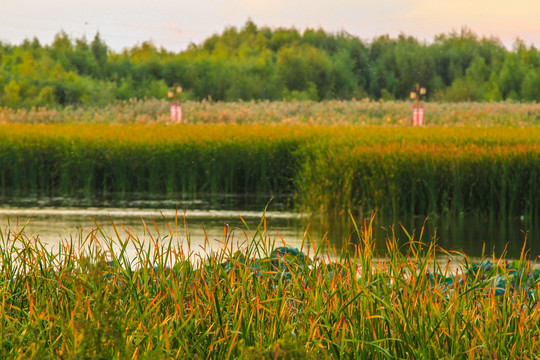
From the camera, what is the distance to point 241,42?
88.3m

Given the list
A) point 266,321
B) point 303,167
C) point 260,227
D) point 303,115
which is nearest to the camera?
point 266,321

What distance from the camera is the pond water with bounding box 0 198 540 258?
10.3 m

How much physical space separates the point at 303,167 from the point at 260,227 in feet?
15.6

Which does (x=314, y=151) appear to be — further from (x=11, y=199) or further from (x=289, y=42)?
(x=289, y=42)

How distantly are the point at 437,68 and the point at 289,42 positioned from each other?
57.8ft

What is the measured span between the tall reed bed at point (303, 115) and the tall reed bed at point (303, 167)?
11914 mm

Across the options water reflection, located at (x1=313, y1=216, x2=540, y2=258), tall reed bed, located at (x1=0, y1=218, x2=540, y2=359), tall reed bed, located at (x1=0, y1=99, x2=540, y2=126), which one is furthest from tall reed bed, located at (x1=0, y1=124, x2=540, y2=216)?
tall reed bed, located at (x1=0, y1=99, x2=540, y2=126)

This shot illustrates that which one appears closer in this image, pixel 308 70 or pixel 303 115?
pixel 303 115

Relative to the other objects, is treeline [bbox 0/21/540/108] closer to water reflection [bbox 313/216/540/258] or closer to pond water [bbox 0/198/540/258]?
pond water [bbox 0/198/540/258]

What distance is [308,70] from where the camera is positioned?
6906 cm

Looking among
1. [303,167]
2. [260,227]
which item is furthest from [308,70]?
[260,227]

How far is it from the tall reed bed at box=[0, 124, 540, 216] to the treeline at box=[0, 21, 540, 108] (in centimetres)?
3927

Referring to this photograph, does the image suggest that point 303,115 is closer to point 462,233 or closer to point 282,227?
point 282,227

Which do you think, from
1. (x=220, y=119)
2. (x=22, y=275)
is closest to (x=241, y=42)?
(x=220, y=119)
